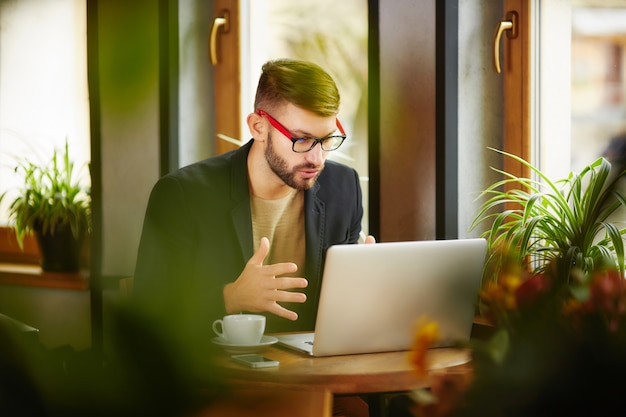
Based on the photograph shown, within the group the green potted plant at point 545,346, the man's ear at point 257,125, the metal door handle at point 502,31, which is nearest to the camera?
the green potted plant at point 545,346

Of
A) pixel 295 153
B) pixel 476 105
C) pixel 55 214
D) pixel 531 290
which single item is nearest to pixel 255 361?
pixel 295 153

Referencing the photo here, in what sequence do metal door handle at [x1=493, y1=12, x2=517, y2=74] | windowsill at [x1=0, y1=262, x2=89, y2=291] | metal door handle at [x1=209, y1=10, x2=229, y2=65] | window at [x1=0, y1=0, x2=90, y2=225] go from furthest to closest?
window at [x1=0, y1=0, x2=90, y2=225]
windowsill at [x1=0, y1=262, x2=89, y2=291]
metal door handle at [x1=209, y1=10, x2=229, y2=65]
metal door handle at [x1=493, y1=12, x2=517, y2=74]

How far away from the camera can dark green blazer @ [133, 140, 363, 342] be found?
7.21ft

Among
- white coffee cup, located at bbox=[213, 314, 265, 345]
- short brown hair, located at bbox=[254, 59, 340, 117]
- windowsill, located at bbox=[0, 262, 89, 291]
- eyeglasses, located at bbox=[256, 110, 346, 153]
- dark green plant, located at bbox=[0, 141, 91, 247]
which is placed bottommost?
windowsill, located at bbox=[0, 262, 89, 291]

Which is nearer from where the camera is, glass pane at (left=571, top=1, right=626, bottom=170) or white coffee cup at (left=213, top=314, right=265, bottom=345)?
white coffee cup at (left=213, top=314, right=265, bottom=345)

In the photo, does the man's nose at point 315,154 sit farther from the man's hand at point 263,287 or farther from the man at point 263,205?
the man's hand at point 263,287

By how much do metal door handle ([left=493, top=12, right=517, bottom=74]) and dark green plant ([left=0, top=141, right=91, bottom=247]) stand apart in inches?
84.3

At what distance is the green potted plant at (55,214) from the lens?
12.9 ft

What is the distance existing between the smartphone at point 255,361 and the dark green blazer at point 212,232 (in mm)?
364

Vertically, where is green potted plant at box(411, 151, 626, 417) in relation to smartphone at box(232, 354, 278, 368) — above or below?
above

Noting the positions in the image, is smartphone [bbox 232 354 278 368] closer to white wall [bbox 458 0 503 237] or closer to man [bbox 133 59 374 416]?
man [bbox 133 59 374 416]

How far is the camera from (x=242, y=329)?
1.86 meters

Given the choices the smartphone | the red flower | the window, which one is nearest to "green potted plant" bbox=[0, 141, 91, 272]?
the window

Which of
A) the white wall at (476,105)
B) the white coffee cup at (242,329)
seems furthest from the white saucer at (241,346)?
the white wall at (476,105)
